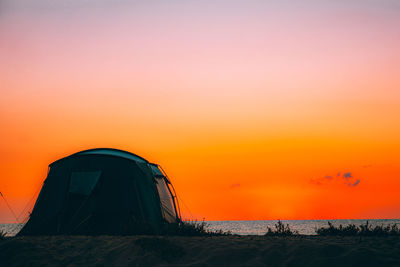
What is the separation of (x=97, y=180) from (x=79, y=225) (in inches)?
70.0

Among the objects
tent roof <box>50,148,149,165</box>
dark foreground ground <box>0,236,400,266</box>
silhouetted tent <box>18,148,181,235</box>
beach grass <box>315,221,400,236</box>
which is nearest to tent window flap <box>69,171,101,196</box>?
silhouetted tent <box>18,148,181,235</box>

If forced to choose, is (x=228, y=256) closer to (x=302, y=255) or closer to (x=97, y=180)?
(x=302, y=255)

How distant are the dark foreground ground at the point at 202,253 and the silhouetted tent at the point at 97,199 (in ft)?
12.2

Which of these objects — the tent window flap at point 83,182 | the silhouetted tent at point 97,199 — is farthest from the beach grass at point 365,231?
the tent window flap at point 83,182

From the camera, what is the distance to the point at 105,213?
1422 cm

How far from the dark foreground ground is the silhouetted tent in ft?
12.2

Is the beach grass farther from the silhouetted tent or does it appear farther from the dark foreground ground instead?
the silhouetted tent

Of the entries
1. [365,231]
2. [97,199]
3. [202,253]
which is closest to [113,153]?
[97,199]

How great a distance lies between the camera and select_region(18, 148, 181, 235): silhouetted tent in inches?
553

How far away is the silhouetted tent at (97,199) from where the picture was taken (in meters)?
14.1

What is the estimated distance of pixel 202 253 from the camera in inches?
339

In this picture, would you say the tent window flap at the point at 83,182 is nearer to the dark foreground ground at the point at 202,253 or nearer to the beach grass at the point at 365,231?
the dark foreground ground at the point at 202,253

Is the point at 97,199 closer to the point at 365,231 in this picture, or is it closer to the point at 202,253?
the point at 202,253

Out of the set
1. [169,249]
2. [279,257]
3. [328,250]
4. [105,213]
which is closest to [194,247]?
[169,249]
